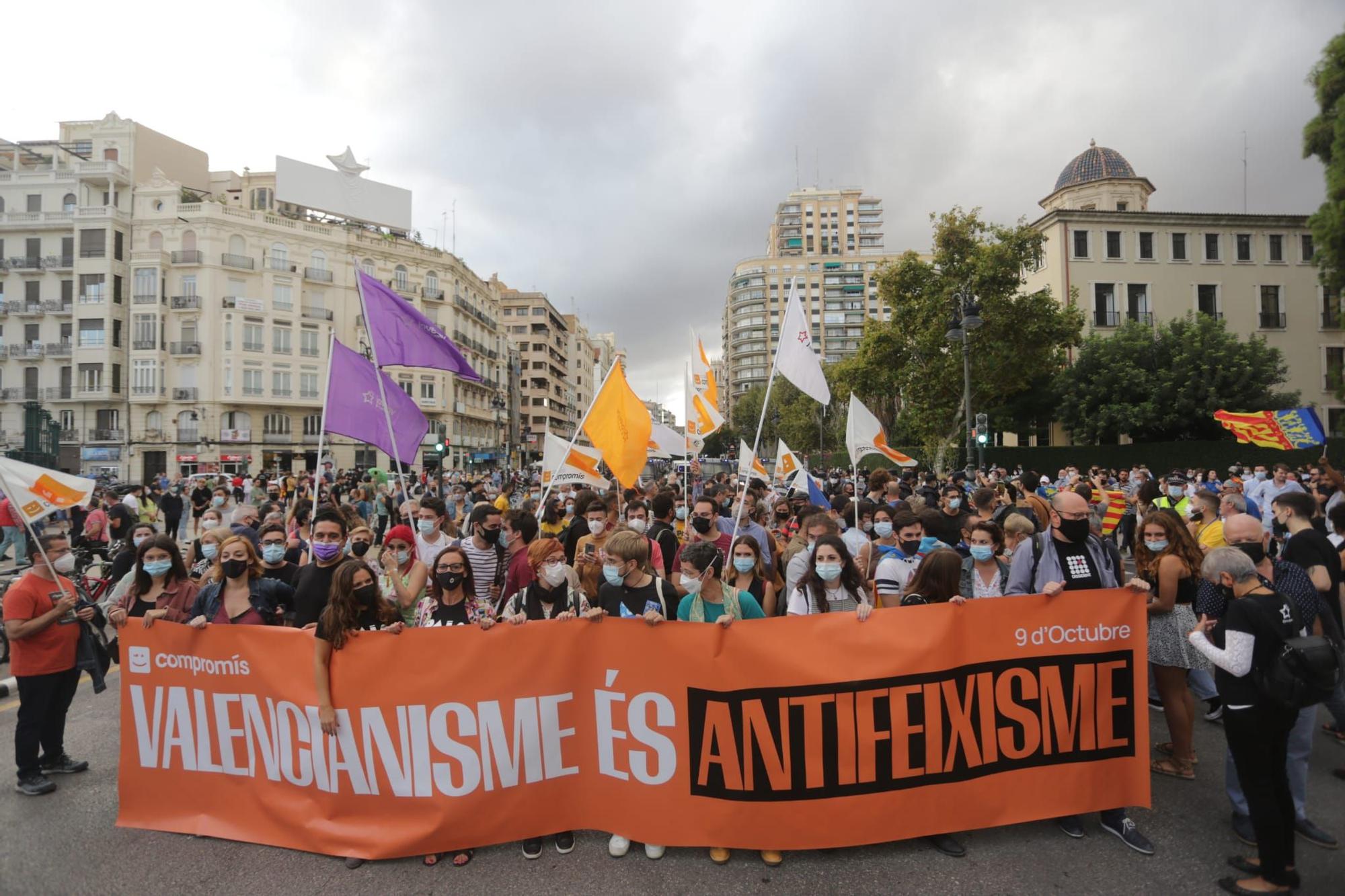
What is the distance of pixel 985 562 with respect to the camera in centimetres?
494

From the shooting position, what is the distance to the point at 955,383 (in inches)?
1260

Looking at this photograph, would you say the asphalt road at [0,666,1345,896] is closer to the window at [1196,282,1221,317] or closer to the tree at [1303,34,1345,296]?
the tree at [1303,34,1345,296]

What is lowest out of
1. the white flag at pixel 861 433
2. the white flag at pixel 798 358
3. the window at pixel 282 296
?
the white flag at pixel 861 433

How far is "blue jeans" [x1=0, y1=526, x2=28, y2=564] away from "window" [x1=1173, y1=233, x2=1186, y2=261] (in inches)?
2108

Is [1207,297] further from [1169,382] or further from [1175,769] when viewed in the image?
[1175,769]

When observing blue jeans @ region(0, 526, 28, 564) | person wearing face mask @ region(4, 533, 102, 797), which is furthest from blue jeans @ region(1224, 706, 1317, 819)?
blue jeans @ region(0, 526, 28, 564)

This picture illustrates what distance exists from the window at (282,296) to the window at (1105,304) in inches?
2141

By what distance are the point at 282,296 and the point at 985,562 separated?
56.5 metres

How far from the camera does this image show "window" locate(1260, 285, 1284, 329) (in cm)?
4200

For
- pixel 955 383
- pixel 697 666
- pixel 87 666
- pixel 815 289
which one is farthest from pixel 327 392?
pixel 815 289

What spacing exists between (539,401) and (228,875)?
89401mm

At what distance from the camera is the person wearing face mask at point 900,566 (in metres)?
4.88

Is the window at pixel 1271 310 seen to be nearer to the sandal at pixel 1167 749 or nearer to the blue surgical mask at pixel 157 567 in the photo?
the sandal at pixel 1167 749

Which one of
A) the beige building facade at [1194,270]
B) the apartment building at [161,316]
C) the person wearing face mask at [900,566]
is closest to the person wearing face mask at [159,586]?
the person wearing face mask at [900,566]
